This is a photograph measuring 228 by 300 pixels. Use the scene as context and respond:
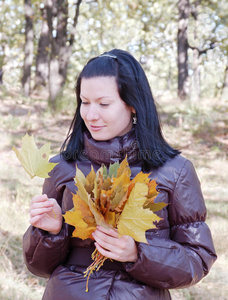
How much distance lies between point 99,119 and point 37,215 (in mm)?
493

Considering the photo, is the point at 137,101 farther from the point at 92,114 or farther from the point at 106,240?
the point at 106,240

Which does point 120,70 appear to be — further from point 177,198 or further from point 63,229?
point 63,229

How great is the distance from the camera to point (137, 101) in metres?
1.74

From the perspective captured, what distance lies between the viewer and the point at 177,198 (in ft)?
5.33

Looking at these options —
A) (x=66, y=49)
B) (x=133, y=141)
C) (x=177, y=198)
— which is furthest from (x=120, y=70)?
(x=66, y=49)

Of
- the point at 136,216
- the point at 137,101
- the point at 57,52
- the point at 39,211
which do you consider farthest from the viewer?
the point at 57,52

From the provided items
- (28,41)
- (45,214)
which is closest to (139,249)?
(45,214)

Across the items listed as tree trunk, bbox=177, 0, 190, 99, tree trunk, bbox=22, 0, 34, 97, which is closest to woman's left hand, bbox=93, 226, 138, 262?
tree trunk, bbox=177, 0, 190, 99

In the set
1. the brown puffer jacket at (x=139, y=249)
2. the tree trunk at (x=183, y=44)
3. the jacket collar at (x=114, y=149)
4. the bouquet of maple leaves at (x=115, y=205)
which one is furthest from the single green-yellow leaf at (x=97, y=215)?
the tree trunk at (x=183, y=44)

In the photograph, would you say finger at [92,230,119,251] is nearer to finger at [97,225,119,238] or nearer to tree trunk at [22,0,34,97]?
finger at [97,225,119,238]

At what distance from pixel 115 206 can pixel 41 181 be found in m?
4.44

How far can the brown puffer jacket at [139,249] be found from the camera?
4.81 ft

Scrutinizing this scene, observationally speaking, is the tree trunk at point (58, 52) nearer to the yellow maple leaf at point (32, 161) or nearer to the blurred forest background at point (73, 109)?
the blurred forest background at point (73, 109)

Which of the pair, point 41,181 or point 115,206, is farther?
point 41,181
